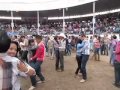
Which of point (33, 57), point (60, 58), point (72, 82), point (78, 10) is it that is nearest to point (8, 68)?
point (33, 57)

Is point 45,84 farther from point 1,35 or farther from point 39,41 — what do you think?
point 1,35

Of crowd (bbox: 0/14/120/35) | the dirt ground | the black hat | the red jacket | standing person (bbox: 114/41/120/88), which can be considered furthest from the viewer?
crowd (bbox: 0/14/120/35)

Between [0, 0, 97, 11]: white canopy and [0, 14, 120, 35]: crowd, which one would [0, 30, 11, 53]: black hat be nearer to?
[0, 14, 120, 35]: crowd

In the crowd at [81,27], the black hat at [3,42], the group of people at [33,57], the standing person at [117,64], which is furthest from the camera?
the crowd at [81,27]

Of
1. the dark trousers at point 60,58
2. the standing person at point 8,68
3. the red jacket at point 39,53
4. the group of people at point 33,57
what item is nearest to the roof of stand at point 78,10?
the group of people at point 33,57

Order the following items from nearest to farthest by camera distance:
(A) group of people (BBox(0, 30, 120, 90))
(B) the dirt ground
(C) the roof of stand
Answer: (A) group of people (BBox(0, 30, 120, 90)), (B) the dirt ground, (C) the roof of stand

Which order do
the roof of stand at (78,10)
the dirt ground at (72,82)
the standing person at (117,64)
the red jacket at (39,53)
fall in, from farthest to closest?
the roof of stand at (78,10), the dirt ground at (72,82), the standing person at (117,64), the red jacket at (39,53)

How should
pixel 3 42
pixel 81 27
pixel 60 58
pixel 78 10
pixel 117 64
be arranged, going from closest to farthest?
pixel 3 42, pixel 117 64, pixel 60 58, pixel 81 27, pixel 78 10

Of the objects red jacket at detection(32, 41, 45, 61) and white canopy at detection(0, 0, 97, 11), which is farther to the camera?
white canopy at detection(0, 0, 97, 11)

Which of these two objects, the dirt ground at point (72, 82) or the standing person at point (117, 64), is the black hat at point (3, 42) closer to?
the dirt ground at point (72, 82)

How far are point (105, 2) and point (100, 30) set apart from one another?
6912mm

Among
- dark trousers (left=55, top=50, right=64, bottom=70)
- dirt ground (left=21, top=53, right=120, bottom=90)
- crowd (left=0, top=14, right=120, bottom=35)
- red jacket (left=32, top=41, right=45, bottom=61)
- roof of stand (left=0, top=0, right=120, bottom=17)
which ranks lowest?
dirt ground (left=21, top=53, right=120, bottom=90)

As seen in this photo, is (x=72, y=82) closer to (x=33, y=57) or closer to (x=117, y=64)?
(x=117, y=64)

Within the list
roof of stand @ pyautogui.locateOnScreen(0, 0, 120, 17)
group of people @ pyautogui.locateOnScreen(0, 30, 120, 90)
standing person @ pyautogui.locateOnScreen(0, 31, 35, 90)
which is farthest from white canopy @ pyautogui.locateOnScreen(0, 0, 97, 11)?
standing person @ pyautogui.locateOnScreen(0, 31, 35, 90)
